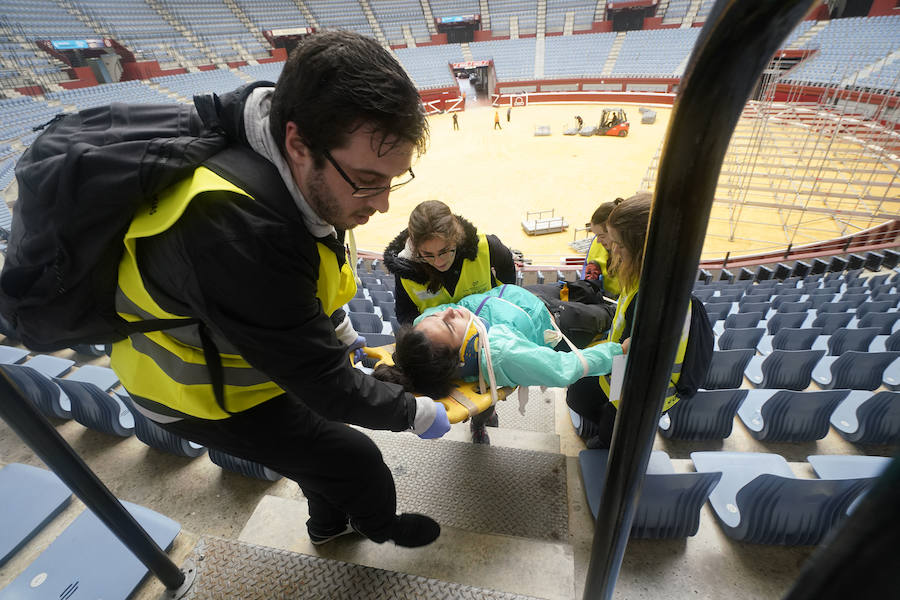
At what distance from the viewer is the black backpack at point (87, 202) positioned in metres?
0.94

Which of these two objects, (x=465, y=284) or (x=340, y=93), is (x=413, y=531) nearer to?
(x=465, y=284)

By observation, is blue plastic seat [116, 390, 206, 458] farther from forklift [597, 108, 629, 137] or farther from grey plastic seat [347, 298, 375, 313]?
forklift [597, 108, 629, 137]

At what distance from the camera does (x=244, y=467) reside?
211 cm

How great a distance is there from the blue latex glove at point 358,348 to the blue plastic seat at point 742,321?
150 inches

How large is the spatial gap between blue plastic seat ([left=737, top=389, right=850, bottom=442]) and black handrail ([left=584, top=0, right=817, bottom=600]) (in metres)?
2.15

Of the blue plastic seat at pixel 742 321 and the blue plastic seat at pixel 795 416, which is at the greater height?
the blue plastic seat at pixel 795 416

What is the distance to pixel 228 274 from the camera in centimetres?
95

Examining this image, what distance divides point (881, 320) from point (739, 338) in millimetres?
1739

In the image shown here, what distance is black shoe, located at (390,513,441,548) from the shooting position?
5.62 ft

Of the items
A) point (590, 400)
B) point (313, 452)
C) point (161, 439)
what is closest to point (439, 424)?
point (313, 452)

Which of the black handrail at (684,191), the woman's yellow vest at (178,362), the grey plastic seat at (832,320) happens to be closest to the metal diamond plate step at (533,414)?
the woman's yellow vest at (178,362)

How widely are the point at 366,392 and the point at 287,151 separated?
0.71 m

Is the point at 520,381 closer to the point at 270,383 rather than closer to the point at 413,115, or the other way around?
the point at 270,383

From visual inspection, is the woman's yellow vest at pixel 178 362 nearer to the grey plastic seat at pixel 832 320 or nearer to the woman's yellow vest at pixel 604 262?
the woman's yellow vest at pixel 604 262
